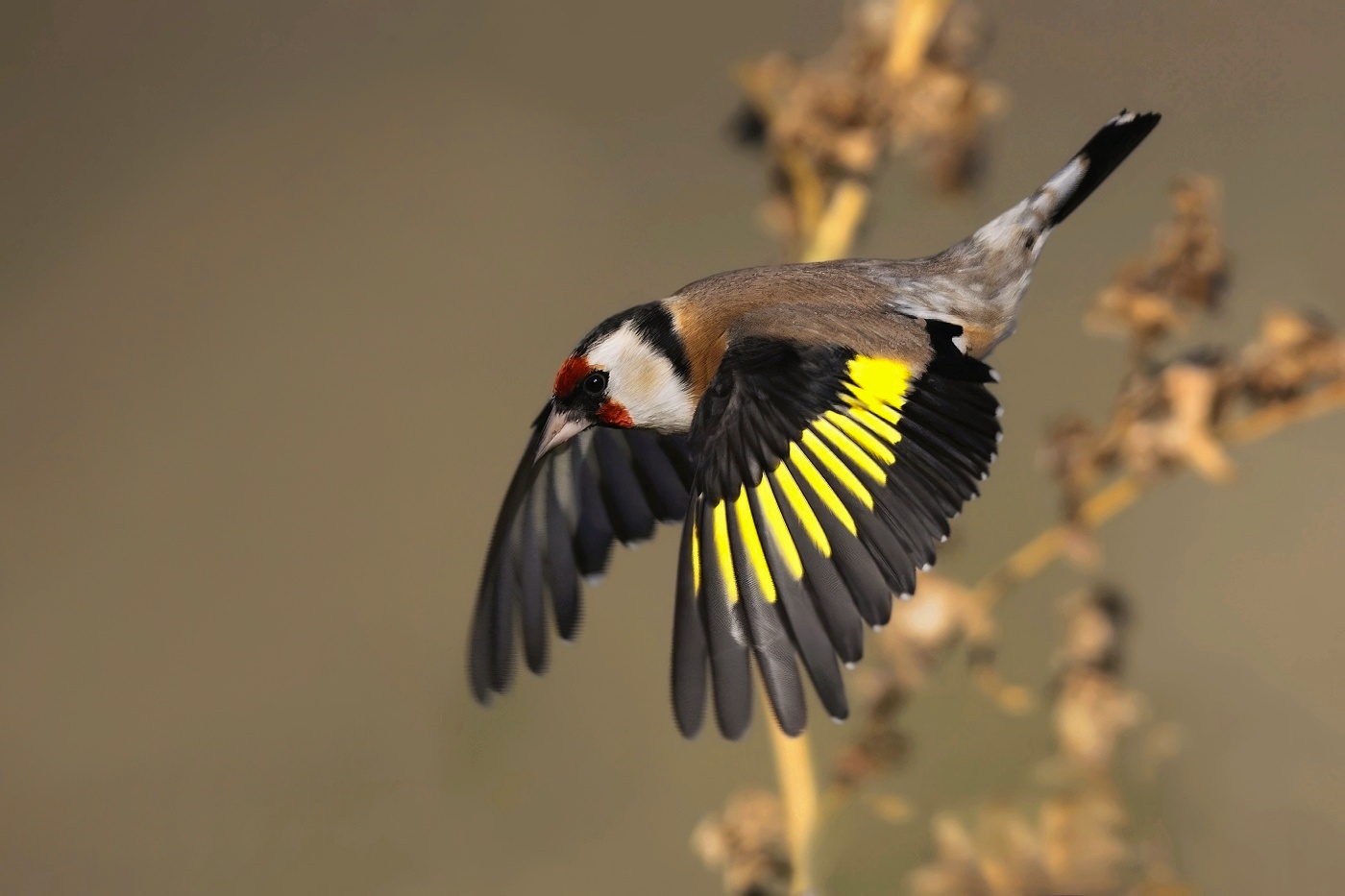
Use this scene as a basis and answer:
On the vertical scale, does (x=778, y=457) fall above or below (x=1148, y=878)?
above

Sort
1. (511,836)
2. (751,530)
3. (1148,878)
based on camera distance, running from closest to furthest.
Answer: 1. (751,530)
2. (1148,878)
3. (511,836)

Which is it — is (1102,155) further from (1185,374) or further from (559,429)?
(559,429)

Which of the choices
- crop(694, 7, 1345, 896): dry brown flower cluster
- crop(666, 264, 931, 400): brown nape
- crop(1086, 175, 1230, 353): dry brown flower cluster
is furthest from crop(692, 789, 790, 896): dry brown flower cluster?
crop(1086, 175, 1230, 353): dry brown flower cluster

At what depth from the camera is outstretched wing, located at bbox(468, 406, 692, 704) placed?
85 cm

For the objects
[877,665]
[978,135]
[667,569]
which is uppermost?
[667,569]

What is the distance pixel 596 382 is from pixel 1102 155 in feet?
1.06

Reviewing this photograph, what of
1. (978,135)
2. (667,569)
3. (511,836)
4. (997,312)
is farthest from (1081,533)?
(511,836)

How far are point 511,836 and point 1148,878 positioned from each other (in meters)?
1.04

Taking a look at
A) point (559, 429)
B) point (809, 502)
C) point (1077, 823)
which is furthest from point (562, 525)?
point (1077, 823)

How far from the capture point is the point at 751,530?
667mm

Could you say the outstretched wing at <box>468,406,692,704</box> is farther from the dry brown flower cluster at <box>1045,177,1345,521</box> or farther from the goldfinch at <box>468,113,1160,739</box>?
the dry brown flower cluster at <box>1045,177,1345,521</box>

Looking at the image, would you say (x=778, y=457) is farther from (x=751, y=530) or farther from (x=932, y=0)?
(x=932, y=0)

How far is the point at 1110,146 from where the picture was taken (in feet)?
2.45

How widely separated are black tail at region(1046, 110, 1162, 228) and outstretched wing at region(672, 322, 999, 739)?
16cm
